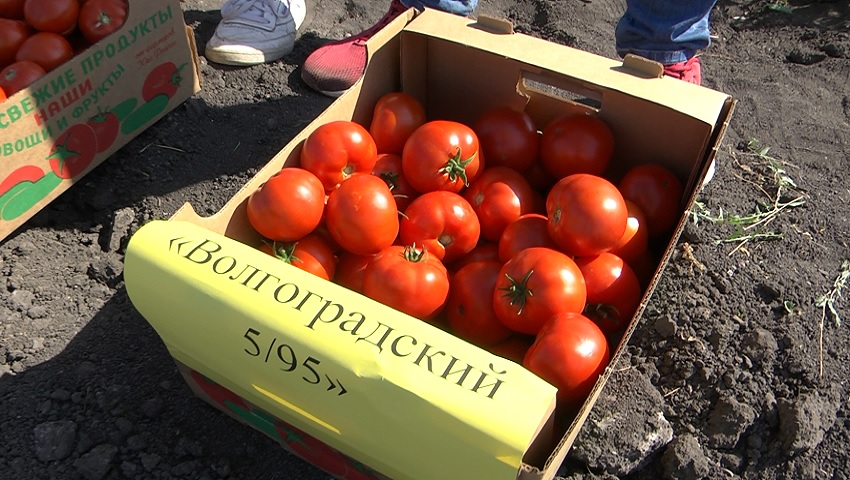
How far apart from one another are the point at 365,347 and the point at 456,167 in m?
0.76

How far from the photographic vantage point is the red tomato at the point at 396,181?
2.01 metres

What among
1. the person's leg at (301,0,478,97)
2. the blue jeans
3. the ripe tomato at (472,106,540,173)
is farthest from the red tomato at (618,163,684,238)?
the person's leg at (301,0,478,97)

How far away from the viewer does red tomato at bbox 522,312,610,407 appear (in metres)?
1.48

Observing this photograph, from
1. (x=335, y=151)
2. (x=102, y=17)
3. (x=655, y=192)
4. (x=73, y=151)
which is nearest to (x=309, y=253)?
(x=335, y=151)

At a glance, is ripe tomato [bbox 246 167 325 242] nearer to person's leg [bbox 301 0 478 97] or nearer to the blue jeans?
person's leg [bbox 301 0 478 97]

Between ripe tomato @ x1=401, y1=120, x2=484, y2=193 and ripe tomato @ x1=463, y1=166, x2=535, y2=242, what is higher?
ripe tomato @ x1=401, y1=120, x2=484, y2=193

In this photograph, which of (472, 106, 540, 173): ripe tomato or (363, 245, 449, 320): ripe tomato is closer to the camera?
(363, 245, 449, 320): ripe tomato

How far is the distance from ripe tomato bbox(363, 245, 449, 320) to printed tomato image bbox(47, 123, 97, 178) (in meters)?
1.33

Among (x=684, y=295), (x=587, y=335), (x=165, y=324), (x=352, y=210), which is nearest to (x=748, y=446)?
(x=684, y=295)

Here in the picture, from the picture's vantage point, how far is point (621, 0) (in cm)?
363

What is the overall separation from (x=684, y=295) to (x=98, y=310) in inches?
71.8

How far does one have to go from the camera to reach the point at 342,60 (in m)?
2.97

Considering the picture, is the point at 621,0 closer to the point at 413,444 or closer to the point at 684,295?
the point at 684,295

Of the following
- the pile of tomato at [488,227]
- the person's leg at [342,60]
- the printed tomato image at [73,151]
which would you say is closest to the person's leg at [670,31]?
the pile of tomato at [488,227]
